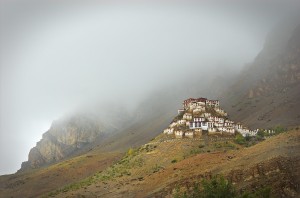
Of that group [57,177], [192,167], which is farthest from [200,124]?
[57,177]

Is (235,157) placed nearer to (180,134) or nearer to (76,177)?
(180,134)

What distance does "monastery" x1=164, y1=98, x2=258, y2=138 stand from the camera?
343 ft

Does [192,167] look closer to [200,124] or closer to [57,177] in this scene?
[200,124]

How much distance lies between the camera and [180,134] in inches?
4124

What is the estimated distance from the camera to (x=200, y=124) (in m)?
107

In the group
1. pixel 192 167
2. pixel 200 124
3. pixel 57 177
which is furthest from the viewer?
pixel 57 177

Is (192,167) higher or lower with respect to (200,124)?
lower

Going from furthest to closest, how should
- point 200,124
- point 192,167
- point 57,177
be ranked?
point 57,177
point 200,124
point 192,167

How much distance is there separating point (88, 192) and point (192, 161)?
68.6 ft

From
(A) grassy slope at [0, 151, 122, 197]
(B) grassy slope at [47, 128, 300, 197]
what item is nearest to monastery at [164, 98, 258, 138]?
(B) grassy slope at [47, 128, 300, 197]

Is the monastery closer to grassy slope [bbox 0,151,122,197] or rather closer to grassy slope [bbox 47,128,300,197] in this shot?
grassy slope [bbox 47,128,300,197]

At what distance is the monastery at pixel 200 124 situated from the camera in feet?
343

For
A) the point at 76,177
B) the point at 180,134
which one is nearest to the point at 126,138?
the point at 76,177

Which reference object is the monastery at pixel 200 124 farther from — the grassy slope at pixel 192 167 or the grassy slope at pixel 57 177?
the grassy slope at pixel 57 177
